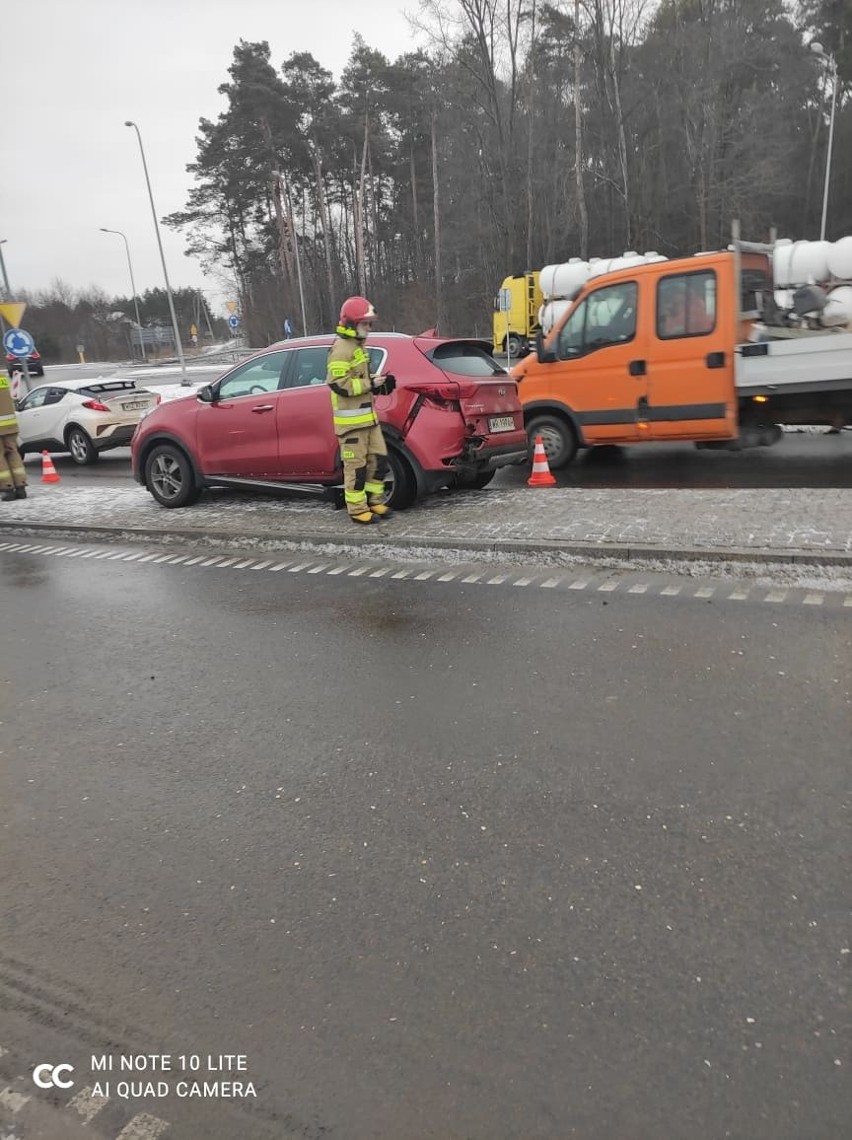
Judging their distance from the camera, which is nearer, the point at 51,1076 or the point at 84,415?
the point at 51,1076

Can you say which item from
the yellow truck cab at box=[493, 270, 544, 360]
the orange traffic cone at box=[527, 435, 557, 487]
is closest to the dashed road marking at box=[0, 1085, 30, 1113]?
the orange traffic cone at box=[527, 435, 557, 487]

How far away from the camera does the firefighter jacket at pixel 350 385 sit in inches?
282

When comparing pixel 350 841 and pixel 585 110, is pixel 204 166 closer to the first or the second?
pixel 585 110

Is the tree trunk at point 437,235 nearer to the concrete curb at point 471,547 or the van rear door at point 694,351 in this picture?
the van rear door at point 694,351

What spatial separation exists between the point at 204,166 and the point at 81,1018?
56.3 meters

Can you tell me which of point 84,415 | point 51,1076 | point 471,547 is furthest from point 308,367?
point 84,415

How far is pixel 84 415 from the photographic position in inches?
587

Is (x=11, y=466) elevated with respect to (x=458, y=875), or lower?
elevated

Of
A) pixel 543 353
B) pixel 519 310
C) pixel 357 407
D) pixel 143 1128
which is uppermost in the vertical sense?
pixel 519 310

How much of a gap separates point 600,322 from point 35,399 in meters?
11.6

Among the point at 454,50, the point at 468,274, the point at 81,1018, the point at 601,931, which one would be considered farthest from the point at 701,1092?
the point at 468,274

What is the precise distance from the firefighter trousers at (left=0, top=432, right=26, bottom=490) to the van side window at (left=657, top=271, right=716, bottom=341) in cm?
850

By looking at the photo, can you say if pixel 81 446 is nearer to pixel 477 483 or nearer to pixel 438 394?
pixel 477 483

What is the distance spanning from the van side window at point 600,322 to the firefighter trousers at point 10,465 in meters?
7.47
